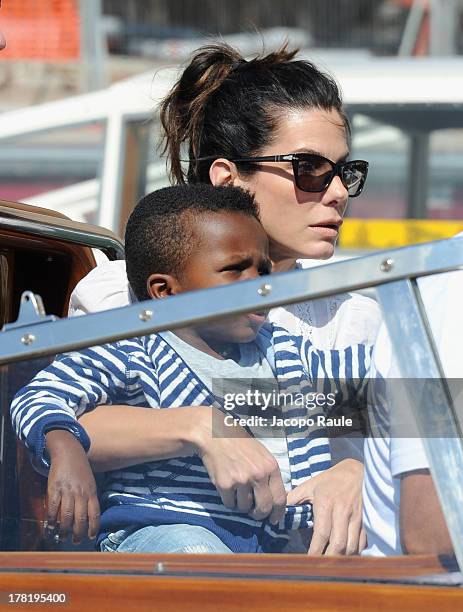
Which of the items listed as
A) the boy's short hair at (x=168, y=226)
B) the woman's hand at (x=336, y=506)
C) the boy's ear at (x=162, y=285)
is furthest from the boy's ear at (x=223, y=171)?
the woman's hand at (x=336, y=506)

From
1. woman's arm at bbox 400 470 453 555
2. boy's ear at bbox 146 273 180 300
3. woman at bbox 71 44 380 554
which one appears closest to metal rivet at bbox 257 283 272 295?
woman's arm at bbox 400 470 453 555

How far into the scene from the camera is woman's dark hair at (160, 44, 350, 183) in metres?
2.45

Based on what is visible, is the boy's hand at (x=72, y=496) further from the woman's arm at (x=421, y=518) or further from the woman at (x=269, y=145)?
the woman at (x=269, y=145)

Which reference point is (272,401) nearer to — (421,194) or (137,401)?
(137,401)

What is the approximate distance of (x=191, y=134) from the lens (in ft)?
8.35

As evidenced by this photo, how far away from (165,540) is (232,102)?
1234 millimetres

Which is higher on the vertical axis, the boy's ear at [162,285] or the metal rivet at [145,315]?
the boy's ear at [162,285]

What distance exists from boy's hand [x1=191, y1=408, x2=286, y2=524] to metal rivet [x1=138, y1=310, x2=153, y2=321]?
14 centimetres

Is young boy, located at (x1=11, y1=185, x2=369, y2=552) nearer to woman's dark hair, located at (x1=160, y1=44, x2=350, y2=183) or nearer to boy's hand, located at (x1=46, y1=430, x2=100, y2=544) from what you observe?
Result: boy's hand, located at (x1=46, y1=430, x2=100, y2=544)

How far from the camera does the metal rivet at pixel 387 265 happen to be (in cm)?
143

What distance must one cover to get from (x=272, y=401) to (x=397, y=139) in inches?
178

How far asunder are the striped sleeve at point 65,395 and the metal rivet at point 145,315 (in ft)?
0.24

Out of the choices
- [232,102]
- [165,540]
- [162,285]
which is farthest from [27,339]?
[232,102]

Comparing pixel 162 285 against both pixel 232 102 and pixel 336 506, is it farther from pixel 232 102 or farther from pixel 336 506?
pixel 232 102
